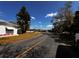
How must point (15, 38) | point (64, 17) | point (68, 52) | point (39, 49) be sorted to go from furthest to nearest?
point (39, 49) < point (15, 38) < point (68, 52) < point (64, 17)

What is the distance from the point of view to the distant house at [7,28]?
38.8 ft

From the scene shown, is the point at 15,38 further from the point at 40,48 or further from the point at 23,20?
the point at 40,48

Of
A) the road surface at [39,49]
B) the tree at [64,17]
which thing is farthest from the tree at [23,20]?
the tree at [64,17]

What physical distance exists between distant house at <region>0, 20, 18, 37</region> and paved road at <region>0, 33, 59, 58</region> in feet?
2.12

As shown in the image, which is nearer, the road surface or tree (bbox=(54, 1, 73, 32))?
tree (bbox=(54, 1, 73, 32))

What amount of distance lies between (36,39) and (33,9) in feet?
6.09

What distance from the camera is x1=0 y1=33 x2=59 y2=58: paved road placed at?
11.9 metres

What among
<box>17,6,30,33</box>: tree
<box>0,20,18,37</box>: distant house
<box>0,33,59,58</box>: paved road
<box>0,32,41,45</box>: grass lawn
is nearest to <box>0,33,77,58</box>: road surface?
<box>0,33,59,58</box>: paved road

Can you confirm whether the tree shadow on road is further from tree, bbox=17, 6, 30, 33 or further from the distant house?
the distant house

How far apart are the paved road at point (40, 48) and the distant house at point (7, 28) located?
2.12 ft

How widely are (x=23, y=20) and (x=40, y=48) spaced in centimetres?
159

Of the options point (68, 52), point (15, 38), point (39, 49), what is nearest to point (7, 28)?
point (15, 38)

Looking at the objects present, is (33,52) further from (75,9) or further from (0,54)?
(75,9)

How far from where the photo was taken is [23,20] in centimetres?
1204
